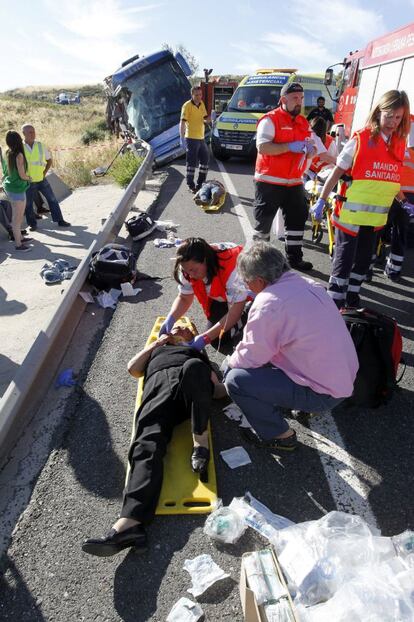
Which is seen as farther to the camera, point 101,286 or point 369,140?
point 101,286

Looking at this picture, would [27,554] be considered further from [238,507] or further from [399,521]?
[399,521]

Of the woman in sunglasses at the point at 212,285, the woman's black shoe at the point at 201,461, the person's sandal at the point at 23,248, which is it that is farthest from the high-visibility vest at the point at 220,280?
the person's sandal at the point at 23,248

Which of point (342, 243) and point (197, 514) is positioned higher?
point (342, 243)

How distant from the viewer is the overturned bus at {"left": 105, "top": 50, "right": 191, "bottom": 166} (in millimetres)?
13492

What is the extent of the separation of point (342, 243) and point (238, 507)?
8.63ft

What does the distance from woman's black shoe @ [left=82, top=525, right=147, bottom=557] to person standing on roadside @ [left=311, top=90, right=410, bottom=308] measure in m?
2.83

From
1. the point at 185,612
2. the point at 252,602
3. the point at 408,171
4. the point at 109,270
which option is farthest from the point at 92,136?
the point at 252,602

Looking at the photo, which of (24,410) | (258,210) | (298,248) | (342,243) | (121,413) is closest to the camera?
(24,410)

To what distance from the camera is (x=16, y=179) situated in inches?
286

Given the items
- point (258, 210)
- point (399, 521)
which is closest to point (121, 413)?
point (399, 521)

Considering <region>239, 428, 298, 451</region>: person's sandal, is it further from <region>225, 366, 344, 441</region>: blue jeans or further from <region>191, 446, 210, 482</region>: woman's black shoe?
<region>191, 446, 210, 482</region>: woman's black shoe

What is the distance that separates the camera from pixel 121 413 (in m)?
3.26

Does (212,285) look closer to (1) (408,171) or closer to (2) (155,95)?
(1) (408,171)

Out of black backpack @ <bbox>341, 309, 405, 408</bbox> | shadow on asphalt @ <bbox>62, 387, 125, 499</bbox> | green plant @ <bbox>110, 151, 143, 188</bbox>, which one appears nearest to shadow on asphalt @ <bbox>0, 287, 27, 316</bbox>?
shadow on asphalt @ <bbox>62, 387, 125, 499</bbox>
